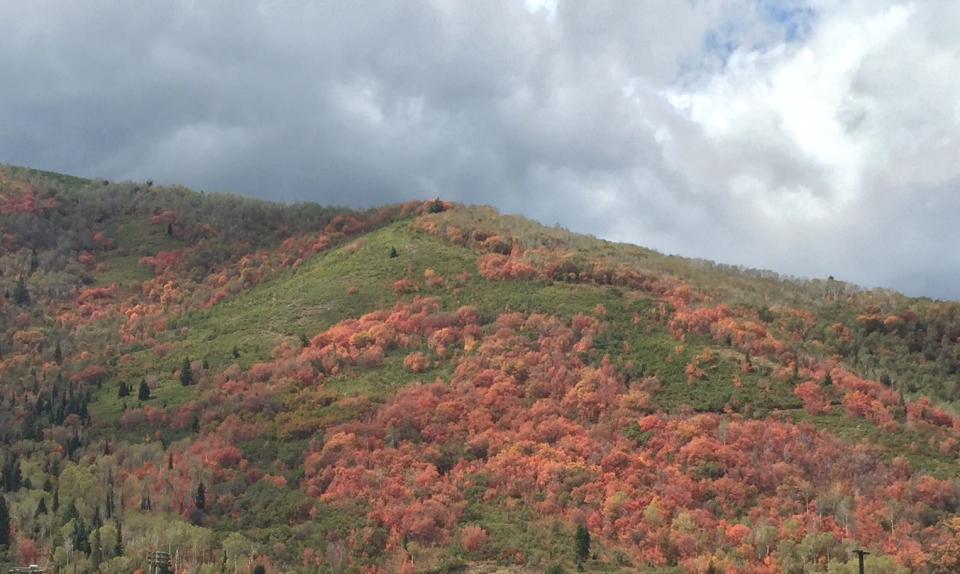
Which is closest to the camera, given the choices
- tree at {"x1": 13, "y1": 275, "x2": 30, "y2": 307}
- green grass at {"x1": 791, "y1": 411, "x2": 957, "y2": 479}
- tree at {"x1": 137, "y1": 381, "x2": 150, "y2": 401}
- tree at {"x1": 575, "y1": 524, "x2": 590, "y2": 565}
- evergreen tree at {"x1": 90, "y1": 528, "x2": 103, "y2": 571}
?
tree at {"x1": 575, "y1": 524, "x2": 590, "y2": 565}

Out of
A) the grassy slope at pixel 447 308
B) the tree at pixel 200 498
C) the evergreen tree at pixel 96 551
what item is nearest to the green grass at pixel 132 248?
the grassy slope at pixel 447 308

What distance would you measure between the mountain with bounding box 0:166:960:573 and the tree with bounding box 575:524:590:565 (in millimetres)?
199

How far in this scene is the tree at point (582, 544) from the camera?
219 ft

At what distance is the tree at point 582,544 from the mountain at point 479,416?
0.20 meters

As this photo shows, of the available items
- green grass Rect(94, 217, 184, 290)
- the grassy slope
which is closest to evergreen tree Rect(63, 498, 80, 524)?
the grassy slope

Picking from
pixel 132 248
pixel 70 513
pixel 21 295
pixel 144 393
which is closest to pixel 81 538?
pixel 70 513

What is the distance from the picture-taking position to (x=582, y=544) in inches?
2650

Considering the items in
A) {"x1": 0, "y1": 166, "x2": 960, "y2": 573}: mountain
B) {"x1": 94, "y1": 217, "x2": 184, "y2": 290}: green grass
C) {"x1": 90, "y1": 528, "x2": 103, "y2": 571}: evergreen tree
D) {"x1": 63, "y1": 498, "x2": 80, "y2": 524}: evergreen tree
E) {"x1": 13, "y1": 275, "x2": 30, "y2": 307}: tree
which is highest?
{"x1": 94, "y1": 217, "x2": 184, "y2": 290}: green grass

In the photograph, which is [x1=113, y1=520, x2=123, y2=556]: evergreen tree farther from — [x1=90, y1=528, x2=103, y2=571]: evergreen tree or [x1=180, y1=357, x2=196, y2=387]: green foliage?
[x1=180, y1=357, x2=196, y2=387]: green foliage

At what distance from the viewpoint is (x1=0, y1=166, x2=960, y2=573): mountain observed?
227 ft

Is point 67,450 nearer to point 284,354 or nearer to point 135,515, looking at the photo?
point 135,515

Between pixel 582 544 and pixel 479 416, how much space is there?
20.0 meters

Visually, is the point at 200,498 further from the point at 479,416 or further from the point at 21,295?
the point at 21,295

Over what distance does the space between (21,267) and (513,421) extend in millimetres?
82584
